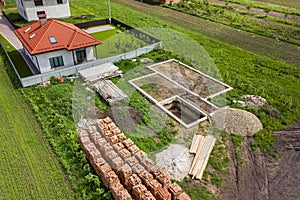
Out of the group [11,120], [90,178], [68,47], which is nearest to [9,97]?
[11,120]

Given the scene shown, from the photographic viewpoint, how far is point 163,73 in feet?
72.2

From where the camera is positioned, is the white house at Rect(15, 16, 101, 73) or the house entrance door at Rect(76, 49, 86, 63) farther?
the house entrance door at Rect(76, 49, 86, 63)

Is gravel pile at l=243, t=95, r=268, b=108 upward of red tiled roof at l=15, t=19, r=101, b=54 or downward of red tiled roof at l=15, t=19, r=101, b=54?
downward

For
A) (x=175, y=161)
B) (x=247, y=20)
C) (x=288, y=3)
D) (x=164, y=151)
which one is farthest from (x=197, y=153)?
(x=288, y=3)

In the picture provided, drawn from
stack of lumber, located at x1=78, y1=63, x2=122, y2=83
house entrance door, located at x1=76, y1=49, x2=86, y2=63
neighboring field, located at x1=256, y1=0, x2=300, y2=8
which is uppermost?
neighboring field, located at x1=256, y1=0, x2=300, y2=8

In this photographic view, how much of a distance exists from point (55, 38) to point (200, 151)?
14.7m

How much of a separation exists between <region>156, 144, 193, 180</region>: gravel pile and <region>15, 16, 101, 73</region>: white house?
11944mm

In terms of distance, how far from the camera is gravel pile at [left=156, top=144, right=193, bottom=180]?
525 inches

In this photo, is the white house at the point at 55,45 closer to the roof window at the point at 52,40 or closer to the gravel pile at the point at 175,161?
the roof window at the point at 52,40

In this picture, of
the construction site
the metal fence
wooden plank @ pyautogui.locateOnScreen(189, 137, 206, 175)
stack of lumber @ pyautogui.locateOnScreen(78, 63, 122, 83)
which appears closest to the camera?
the construction site

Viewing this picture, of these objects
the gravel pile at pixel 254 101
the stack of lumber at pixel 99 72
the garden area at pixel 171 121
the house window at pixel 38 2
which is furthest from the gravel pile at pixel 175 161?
the house window at pixel 38 2

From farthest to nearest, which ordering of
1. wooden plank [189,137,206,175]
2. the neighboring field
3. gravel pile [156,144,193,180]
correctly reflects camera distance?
1. the neighboring field
2. wooden plank [189,137,206,175]
3. gravel pile [156,144,193,180]

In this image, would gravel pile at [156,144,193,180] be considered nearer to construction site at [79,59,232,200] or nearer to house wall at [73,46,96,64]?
construction site at [79,59,232,200]

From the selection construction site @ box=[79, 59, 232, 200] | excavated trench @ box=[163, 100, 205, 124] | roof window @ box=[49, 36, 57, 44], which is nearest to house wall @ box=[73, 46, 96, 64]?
construction site @ box=[79, 59, 232, 200]
